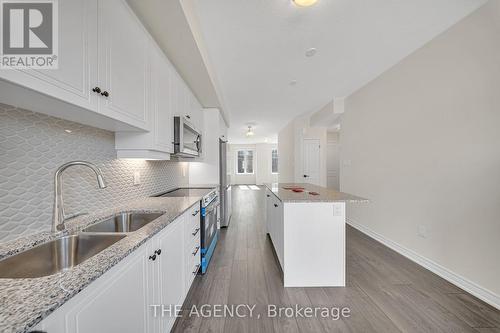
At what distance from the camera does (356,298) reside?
1.81 m

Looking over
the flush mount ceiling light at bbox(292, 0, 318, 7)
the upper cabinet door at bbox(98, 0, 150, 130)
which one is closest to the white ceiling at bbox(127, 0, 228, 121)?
the upper cabinet door at bbox(98, 0, 150, 130)

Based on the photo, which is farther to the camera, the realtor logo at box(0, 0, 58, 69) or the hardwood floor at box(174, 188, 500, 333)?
the hardwood floor at box(174, 188, 500, 333)

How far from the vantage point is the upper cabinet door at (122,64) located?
109 centimetres

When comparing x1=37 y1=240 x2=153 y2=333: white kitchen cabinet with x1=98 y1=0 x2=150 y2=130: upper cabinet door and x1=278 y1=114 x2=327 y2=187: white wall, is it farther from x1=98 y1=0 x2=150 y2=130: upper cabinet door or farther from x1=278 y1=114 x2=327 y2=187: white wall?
→ x1=278 y1=114 x2=327 y2=187: white wall

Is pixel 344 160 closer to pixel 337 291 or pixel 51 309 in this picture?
→ pixel 337 291

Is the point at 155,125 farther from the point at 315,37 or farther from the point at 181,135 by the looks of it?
the point at 315,37

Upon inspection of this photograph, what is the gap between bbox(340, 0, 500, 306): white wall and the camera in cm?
175

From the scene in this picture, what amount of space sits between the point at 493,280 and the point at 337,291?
1.31m

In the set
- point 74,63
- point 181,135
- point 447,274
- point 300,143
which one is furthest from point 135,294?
point 300,143

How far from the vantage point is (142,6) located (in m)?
1.37

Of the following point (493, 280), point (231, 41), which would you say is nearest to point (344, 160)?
point (493, 280)

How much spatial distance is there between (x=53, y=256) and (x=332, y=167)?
7399 mm

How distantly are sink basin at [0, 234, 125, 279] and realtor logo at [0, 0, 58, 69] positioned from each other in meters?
0.80

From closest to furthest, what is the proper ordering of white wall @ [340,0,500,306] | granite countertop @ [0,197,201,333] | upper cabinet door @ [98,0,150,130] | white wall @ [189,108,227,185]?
1. granite countertop @ [0,197,201,333]
2. upper cabinet door @ [98,0,150,130]
3. white wall @ [340,0,500,306]
4. white wall @ [189,108,227,185]
